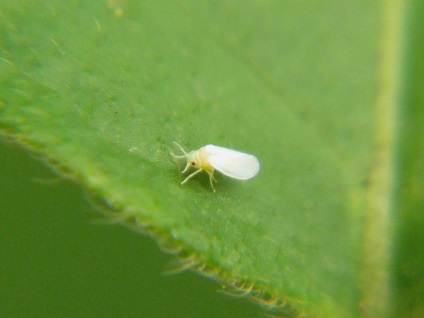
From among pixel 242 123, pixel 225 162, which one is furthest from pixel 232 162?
pixel 242 123

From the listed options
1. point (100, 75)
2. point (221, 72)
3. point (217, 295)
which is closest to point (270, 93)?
Result: point (221, 72)

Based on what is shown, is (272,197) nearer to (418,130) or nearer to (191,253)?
(191,253)

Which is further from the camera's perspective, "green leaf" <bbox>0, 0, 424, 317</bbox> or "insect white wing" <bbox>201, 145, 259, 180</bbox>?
"insect white wing" <bbox>201, 145, 259, 180</bbox>

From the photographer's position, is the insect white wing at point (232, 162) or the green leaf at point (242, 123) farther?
the insect white wing at point (232, 162)

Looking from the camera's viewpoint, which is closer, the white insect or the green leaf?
the green leaf
